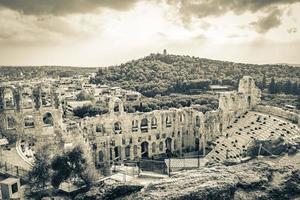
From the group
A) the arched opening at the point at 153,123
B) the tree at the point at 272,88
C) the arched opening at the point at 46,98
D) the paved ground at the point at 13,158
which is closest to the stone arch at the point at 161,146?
the arched opening at the point at 153,123

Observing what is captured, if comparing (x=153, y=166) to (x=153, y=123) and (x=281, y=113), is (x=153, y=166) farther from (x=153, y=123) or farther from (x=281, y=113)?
(x=281, y=113)

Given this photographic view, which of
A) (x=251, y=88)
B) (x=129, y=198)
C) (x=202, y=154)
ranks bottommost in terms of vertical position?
(x=202, y=154)

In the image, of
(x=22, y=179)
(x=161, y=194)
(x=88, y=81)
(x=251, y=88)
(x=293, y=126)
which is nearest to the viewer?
(x=161, y=194)

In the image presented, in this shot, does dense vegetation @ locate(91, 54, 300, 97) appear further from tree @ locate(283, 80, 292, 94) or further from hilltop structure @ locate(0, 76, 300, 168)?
hilltop structure @ locate(0, 76, 300, 168)

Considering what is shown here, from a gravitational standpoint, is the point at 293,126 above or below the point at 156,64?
below

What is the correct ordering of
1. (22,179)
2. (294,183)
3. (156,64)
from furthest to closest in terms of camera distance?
(156,64)
(22,179)
(294,183)

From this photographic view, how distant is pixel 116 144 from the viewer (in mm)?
39562

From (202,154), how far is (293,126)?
11.3 meters

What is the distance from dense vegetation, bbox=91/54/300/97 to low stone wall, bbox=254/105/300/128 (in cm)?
2586

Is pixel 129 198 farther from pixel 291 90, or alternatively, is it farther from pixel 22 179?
pixel 291 90

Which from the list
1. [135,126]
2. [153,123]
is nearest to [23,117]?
[135,126]

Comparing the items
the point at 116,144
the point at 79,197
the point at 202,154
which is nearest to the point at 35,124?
the point at 116,144

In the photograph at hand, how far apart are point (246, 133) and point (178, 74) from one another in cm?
4393

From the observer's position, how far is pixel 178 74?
82.2m
